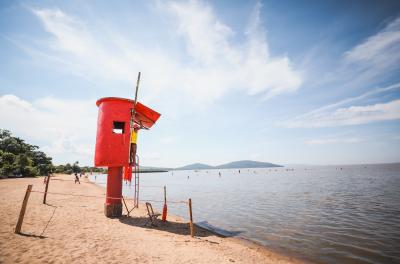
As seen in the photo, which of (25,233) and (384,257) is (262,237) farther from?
(25,233)

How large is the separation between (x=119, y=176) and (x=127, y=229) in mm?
3318

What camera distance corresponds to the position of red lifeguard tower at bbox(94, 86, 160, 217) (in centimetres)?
1286

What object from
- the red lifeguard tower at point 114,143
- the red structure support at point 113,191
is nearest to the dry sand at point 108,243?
the red structure support at point 113,191

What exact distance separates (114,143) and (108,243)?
5839 millimetres

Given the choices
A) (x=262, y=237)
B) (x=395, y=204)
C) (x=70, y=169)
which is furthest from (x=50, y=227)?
(x=70, y=169)

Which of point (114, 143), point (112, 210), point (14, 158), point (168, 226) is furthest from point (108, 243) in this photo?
point (14, 158)

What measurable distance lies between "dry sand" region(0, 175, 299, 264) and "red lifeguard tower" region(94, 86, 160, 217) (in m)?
1.53

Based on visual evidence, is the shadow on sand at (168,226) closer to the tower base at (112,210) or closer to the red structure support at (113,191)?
the tower base at (112,210)

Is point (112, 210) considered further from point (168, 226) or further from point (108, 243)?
point (108, 243)

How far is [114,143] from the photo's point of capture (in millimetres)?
12992

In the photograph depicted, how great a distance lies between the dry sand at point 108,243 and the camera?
746 cm

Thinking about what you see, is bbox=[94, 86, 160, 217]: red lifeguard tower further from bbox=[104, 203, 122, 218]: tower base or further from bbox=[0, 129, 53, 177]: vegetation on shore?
bbox=[0, 129, 53, 177]: vegetation on shore

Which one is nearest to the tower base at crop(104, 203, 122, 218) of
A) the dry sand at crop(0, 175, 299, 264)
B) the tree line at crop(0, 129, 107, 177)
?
the dry sand at crop(0, 175, 299, 264)

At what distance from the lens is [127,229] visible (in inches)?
446
